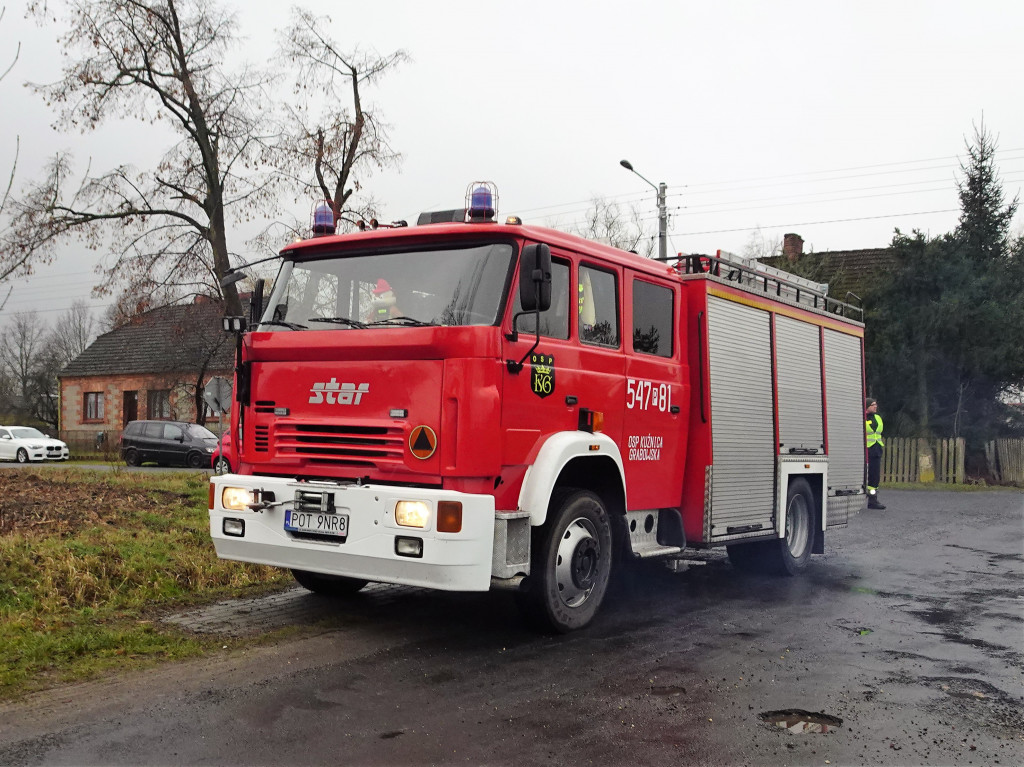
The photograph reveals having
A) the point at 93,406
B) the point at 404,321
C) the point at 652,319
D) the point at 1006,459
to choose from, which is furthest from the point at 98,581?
the point at 93,406

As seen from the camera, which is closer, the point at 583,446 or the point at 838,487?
the point at 583,446

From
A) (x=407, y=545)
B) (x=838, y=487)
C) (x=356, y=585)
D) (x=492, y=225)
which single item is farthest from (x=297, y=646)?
(x=838, y=487)

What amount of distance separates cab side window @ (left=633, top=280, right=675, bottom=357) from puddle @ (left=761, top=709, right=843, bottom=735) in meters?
3.12

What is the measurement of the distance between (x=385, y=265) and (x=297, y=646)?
2.51 m

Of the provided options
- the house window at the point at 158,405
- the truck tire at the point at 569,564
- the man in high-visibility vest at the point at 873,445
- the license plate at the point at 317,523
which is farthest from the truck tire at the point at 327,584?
the house window at the point at 158,405

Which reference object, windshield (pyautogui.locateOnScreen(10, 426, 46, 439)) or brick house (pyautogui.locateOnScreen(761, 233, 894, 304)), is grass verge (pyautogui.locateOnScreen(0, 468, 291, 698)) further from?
windshield (pyautogui.locateOnScreen(10, 426, 46, 439))

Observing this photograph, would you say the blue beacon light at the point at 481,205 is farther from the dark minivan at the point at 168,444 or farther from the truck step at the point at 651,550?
the dark minivan at the point at 168,444

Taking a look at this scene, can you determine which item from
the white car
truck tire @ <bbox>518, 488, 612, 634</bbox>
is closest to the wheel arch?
truck tire @ <bbox>518, 488, 612, 634</bbox>

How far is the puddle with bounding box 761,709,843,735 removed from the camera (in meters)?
4.58

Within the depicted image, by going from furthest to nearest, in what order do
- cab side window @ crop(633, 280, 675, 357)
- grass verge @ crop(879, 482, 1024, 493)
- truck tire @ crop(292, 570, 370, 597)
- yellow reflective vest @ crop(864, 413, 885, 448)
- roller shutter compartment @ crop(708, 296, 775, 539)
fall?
grass verge @ crop(879, 482, 1024, 493) < yellow reflective vest @ crop(864, 413, 885, 448) < roller shutter compartment @ crop(708, 296, 775, 539) < truck tire @ crop(292, 570, 370, 597) < cab side window @ crop(633, 280, 675, 357)

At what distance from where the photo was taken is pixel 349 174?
21.2 m

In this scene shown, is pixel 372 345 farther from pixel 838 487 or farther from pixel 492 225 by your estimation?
pixel 838 487

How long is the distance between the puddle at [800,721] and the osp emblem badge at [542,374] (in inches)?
93.6

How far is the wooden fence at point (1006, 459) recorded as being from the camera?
23.5m
